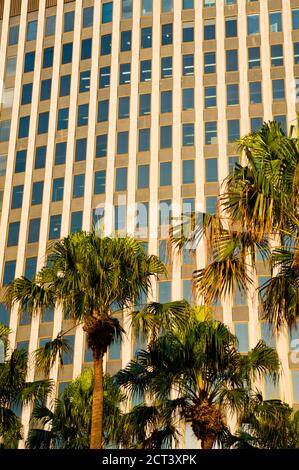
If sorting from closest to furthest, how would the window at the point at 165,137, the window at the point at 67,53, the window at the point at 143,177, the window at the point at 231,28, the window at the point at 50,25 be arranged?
the window at the point at 143,177
the window at the point at 165,137
the window at the point at 231,28
the window at the point at 67,53
the window at the point at 50,25

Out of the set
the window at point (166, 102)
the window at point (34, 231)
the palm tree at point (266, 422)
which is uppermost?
the window at point (166, 102)

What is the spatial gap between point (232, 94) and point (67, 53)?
51.9ft

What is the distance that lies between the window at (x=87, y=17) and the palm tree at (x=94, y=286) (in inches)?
1933

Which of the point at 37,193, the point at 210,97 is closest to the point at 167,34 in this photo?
the point at 210,97

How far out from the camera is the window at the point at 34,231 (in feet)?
216

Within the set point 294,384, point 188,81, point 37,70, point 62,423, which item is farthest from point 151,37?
point 62,423

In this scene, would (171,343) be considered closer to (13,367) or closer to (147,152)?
(13,367)

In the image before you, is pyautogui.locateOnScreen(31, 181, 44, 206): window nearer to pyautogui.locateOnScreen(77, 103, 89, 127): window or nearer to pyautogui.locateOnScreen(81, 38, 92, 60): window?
pyautogui.locateOnScreen(77, 103, 89, 127): window

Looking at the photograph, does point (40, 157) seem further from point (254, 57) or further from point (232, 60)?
point (254, 57)

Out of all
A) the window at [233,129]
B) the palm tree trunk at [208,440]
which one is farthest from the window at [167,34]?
the palm tree trunk at [208,440]

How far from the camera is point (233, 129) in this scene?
211 feet

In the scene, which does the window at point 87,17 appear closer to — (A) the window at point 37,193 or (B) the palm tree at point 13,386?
(A) the window at point 37,193

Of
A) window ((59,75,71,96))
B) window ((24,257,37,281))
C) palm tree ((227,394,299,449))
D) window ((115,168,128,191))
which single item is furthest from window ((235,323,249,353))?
palm tree ((227,394,299,449))

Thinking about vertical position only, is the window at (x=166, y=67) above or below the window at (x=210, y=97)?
above
